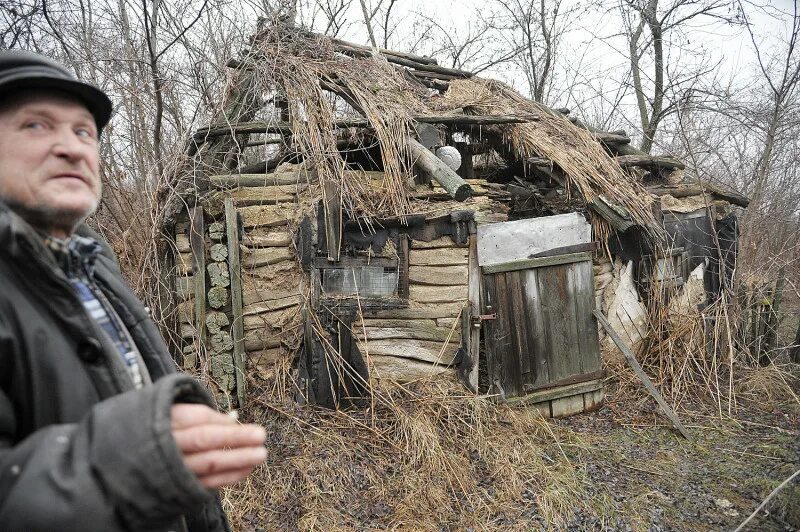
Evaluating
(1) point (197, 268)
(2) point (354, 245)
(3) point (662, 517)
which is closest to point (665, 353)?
(3) point (662, 517)

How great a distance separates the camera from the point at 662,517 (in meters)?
3.66

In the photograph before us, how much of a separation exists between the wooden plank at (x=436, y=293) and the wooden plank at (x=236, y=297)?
1.73 m

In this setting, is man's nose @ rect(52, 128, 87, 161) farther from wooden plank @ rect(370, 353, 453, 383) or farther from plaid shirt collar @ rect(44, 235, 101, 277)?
wooden plank @ rect(370, 353, 453, 383)

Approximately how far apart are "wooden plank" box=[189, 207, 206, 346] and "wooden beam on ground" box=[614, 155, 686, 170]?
5.81m

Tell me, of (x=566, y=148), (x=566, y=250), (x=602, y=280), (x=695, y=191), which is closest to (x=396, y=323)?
(x=566, y=250)

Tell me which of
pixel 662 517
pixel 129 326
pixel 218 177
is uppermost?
pixel 218 177

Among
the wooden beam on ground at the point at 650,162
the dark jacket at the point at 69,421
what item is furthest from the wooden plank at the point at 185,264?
the wooden beam on ground at the point at 650,162

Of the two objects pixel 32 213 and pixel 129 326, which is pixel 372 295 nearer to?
pixel 129 326

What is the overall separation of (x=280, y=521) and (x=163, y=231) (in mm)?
2850

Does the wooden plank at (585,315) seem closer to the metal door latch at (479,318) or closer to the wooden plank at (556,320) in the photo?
the wooden plank at (556,320)

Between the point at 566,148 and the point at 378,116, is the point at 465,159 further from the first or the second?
the point at 378,116

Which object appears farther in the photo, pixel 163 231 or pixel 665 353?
pixel 665 353

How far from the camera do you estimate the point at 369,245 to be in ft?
14.8

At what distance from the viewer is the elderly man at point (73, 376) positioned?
0.73 m
